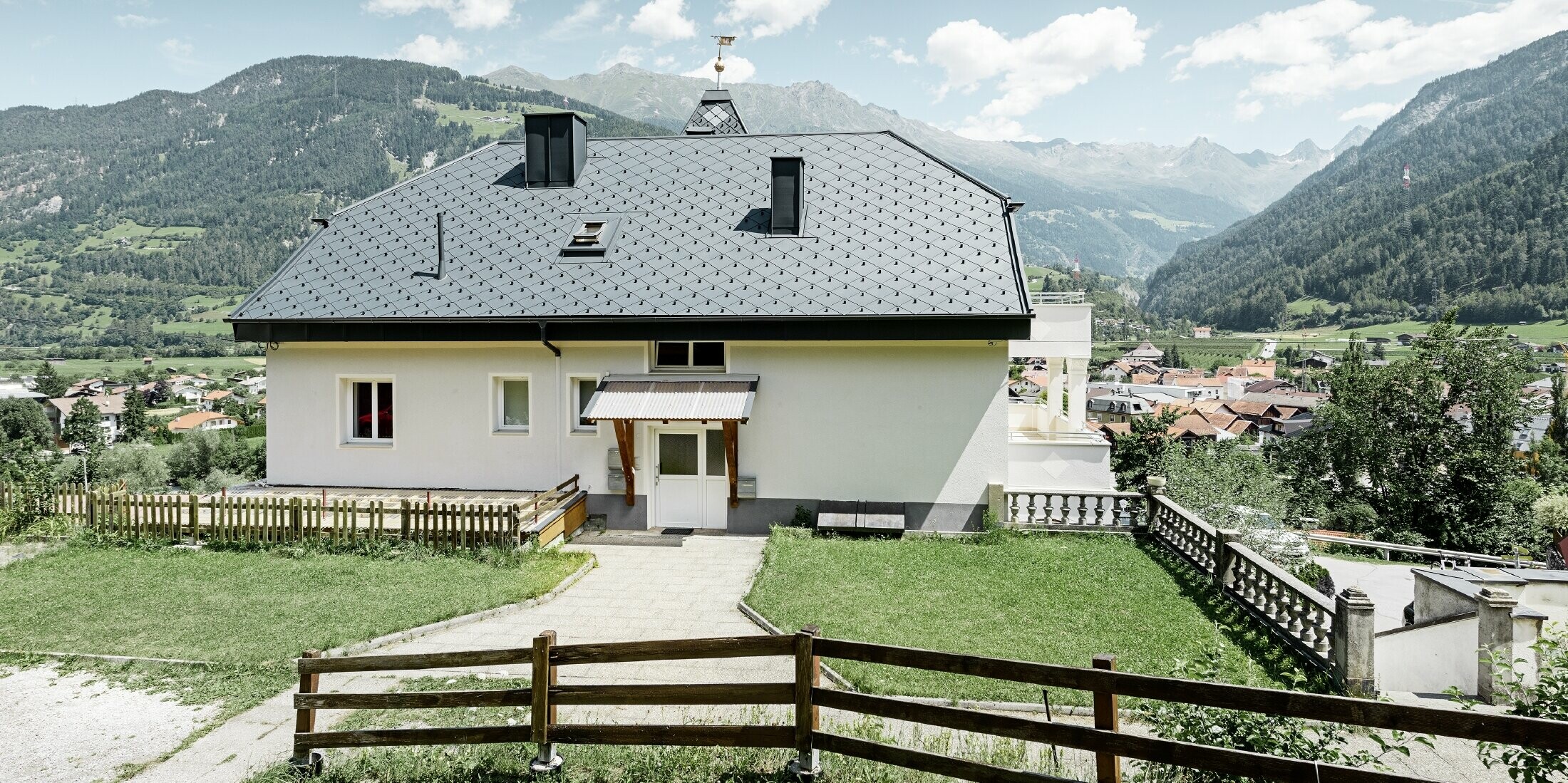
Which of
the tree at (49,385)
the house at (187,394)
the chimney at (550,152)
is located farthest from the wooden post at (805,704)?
the house at (187,394)

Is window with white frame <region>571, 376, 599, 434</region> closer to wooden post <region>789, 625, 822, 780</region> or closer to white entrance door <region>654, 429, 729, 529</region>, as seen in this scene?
white entrance door <region>654, 429, 729, 529</region>

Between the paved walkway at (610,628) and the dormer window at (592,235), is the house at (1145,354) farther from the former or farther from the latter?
the paved walkway at (610,628)

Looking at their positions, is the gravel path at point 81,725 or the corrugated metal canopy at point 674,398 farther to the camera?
the corrugated metal canopy at point 674,398

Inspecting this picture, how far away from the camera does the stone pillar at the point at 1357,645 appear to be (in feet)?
26.0

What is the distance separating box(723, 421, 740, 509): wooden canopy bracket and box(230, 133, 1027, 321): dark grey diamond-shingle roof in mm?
2057

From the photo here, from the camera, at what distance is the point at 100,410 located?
8850cm

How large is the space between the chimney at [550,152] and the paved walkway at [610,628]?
8837mm

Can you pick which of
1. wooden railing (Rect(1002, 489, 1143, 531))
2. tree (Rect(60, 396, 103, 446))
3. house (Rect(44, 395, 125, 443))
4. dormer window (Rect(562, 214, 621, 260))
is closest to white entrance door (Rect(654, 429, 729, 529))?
dormer window (Rect(562, 214, 621, 260))

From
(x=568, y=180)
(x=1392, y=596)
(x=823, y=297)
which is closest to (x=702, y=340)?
(x=823, y=297)

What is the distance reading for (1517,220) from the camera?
166875mm

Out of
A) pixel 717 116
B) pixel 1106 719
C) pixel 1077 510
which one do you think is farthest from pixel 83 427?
pixel 1106 719

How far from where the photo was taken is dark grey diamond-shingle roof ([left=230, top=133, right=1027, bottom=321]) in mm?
14875

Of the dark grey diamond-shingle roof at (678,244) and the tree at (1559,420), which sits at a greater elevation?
the dark grey diamond-shingle roof at (678,244)

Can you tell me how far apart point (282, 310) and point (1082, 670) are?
16252 mm
